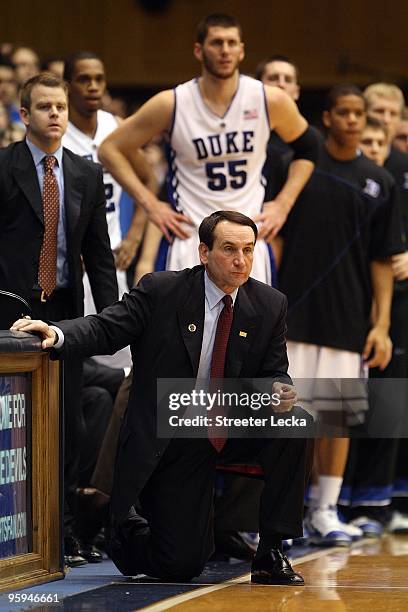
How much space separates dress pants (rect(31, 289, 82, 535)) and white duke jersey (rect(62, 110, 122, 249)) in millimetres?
1221

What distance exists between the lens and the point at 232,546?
6.08 metres

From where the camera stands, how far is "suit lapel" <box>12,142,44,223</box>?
5844 mm

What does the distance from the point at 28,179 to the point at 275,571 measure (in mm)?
1827

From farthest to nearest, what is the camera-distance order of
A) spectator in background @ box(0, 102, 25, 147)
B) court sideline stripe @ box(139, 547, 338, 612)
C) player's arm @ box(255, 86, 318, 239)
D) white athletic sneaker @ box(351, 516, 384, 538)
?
1. spectator in background @ box(0, 102, 25, 147)
2. white athletic sneaker @ box(351, 516, 384, 538)
3. player's arm @ box(255, 86, 318, 239)
4. court sideline stripe @ box(139, 547, 338, 612)

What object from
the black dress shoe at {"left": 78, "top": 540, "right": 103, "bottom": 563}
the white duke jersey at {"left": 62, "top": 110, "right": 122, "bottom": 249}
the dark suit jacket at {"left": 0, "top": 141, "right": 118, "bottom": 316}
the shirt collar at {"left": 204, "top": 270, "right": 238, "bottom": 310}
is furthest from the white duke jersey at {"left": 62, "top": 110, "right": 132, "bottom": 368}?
the shirt collar at {"left": 204, "top": 270, "right": 238, "bottom": 310}

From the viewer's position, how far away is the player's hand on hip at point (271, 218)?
6.91 m

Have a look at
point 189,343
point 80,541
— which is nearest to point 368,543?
point 80,541

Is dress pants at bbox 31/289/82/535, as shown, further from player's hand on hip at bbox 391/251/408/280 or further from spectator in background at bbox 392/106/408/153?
spectator in background at bbox 392/106/408/153

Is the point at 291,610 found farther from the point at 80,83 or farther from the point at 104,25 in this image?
the point at 104,25

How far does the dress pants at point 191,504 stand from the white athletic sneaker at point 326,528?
149 centimetres

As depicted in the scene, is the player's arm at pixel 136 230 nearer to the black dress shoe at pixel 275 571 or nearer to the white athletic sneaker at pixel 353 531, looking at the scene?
the white athletic sneaker at pixel 353 531

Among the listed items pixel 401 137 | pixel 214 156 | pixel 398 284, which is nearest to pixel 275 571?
pixel 214 156

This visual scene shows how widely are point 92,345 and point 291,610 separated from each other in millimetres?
1203

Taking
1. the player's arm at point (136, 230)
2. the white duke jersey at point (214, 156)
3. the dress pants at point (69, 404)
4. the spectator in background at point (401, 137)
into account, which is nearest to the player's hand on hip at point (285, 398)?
the dress pants at point (69, 404)
